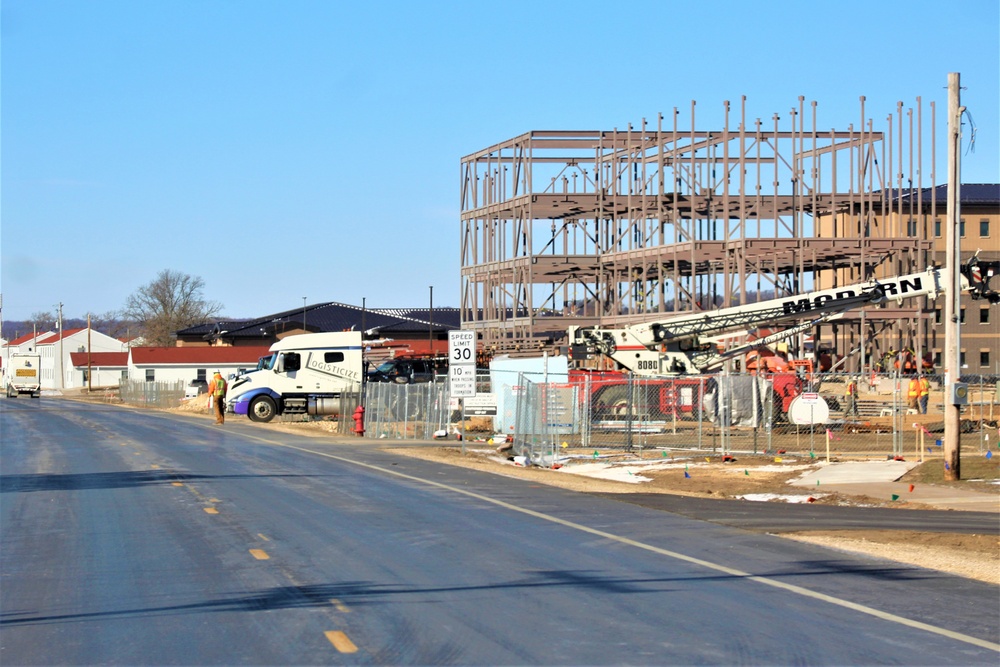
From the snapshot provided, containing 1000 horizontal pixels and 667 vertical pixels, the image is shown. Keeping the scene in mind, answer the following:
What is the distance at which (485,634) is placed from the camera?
8477 mm

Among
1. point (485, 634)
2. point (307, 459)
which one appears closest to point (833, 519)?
point (485, 634)

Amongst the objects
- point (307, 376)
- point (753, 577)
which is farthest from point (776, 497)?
point (307, 376)

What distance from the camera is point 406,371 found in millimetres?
56938

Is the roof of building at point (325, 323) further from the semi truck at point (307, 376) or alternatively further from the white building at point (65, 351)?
the semi truck at point (307, 376)

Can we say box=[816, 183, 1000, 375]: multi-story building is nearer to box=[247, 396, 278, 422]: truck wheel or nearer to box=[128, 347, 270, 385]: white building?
box=[247, 396, 278, 422]: truck wheel

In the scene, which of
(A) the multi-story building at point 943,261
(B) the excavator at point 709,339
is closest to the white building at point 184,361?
(A) the multi-story building at point 943,261

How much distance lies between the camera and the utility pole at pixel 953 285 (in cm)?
2003

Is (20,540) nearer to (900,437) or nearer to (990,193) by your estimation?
(900,437)

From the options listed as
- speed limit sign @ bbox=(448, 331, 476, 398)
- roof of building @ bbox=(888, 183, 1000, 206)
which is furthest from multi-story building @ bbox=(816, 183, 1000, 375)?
speed limit sign @ bbox=(448, 331, 476, 398)

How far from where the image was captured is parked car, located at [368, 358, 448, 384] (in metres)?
54.1

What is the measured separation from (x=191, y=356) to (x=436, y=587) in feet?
311

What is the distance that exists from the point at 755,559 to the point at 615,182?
41.8 meters

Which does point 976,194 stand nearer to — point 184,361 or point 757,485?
point 184,361

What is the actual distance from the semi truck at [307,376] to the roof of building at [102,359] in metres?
87.5
